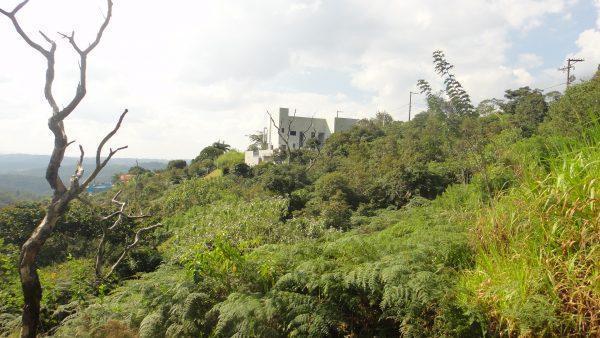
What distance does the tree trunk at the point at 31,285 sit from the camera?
470cm

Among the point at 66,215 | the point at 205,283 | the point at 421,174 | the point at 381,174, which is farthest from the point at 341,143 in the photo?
the point at 205,283

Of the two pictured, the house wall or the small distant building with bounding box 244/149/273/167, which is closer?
the small distant building with bounding box 244/149/273/167

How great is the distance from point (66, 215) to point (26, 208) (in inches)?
72.1

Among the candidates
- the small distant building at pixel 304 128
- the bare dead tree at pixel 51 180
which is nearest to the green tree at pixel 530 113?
the bare dead tree at pixel 51 180

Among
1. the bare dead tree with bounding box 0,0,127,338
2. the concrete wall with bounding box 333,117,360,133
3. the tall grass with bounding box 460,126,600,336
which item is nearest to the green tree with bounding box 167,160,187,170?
the concrete wall with bounding box 333,117,360,133

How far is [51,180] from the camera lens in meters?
5.25

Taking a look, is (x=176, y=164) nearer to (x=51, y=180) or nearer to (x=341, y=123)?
(x=341, y=123)

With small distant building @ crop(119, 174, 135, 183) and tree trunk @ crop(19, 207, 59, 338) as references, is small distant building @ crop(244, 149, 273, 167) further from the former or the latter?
tree trunk @ crop(19, 207, 59, 338)

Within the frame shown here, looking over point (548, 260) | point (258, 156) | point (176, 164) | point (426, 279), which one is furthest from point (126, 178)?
point (548, 260)

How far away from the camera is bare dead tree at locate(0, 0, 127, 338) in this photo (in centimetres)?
A: 476

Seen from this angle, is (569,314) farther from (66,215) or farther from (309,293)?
(66,215)

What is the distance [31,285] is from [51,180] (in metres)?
1.31

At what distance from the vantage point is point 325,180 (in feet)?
43.4

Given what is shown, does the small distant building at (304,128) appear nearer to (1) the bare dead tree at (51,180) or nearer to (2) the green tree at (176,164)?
(2) the green tree at (176,164)
